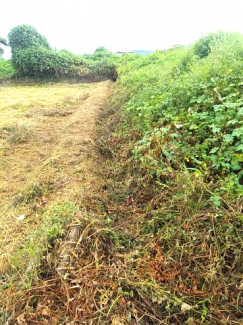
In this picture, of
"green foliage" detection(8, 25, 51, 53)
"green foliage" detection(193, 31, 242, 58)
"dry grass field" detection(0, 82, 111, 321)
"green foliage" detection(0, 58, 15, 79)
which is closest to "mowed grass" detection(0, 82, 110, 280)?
"dry grass field" detection(0, 82, 111, 321)

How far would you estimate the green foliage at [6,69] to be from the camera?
13809mm

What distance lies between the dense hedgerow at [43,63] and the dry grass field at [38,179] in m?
8.92

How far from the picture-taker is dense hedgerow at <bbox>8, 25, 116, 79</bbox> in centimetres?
1320

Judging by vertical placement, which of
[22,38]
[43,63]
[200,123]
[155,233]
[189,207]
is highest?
[22,38]

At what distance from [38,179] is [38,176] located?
0.34 ft

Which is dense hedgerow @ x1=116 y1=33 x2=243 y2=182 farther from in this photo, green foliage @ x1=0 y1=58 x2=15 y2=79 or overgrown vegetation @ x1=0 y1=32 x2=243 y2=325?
green foliage @ x1=0 y1=58 x2=15 y2=79

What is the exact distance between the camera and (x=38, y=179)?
2803 mm

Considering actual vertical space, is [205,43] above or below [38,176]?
above

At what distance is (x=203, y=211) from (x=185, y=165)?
0.53m

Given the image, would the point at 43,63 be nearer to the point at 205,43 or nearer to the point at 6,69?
the point at 6,69

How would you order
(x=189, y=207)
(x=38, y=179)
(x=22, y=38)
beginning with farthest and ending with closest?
1. (x=22, y=38)
2. (x=38, y=179)
3. (x=189, y=207)

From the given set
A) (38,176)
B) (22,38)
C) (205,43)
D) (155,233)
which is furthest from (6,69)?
(155,233)

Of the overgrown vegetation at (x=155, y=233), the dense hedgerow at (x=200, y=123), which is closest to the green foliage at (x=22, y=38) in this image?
the dense hedgerow at (x=200, y=123)

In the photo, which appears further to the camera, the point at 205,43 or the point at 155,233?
the point at 205,43
